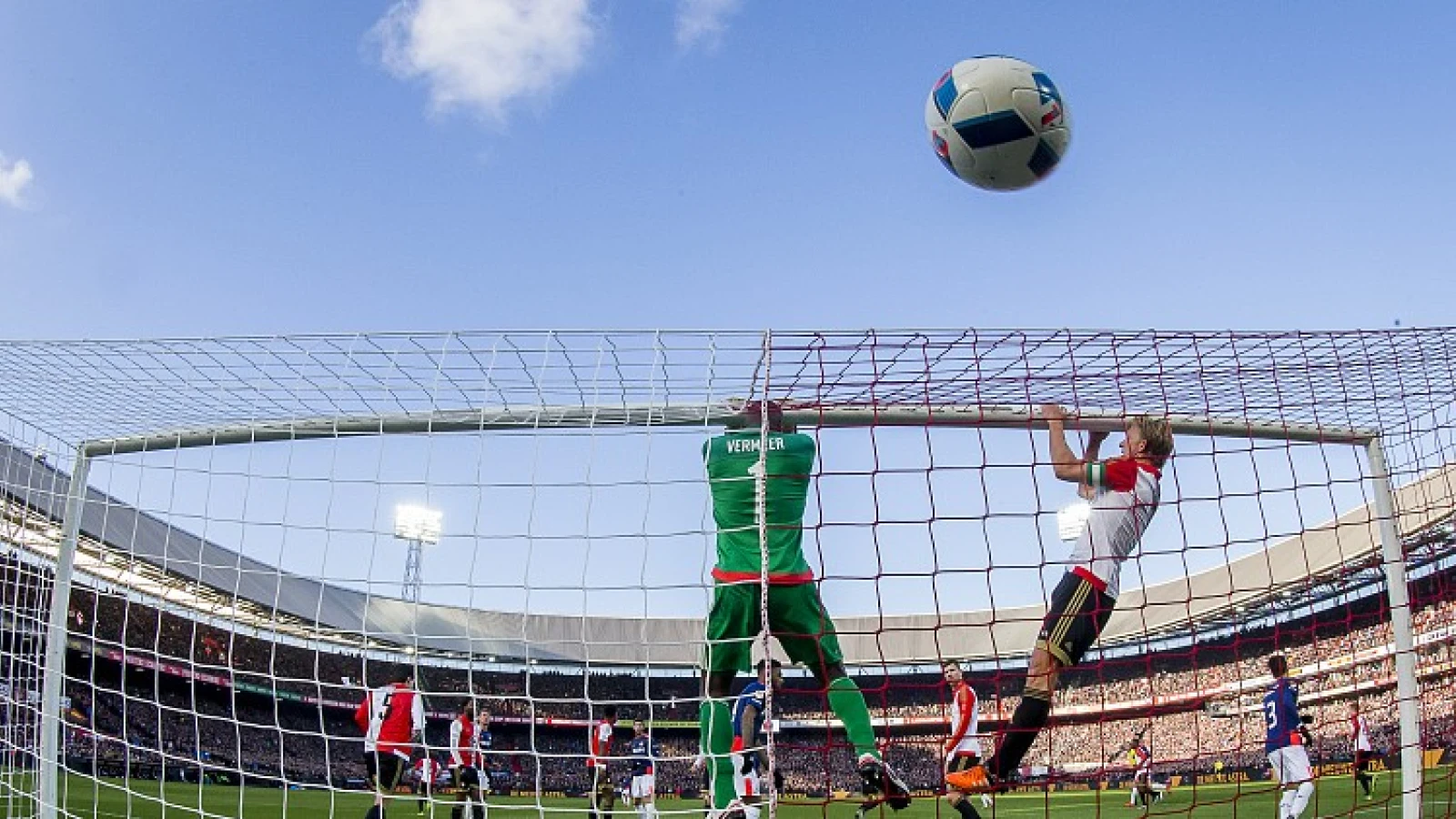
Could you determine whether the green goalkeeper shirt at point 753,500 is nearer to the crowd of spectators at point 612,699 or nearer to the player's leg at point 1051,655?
the player's leg at point 1051,655

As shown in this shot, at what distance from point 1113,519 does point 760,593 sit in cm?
197

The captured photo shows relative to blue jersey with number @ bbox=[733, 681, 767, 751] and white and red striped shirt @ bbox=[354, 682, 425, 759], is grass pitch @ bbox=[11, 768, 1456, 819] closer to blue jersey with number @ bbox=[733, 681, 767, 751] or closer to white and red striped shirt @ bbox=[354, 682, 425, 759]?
white and red striped shirt @ bbox=[354, 682, 425, 759]

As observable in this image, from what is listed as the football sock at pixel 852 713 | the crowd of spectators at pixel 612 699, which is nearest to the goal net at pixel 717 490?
the football sock at pixel 852 713

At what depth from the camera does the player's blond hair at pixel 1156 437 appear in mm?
5875

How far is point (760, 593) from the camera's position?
18.0ft

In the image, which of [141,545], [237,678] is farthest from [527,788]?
[141,545]

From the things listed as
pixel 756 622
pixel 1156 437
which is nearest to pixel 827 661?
pixel 756 622

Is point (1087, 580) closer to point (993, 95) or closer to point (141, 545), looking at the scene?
point (993, 95)

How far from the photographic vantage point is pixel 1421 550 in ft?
28.5

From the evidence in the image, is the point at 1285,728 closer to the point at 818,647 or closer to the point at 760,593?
the point at 818,647

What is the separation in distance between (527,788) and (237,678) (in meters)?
18.0

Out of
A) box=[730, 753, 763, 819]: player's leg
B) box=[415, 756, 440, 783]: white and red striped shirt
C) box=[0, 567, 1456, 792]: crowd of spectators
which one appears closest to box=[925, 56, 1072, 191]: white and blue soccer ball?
box=[730, 753, 763, 819]: player's leg

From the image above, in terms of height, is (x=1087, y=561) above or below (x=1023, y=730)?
above

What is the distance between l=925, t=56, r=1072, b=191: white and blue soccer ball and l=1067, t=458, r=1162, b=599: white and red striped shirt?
1706 millimetres
